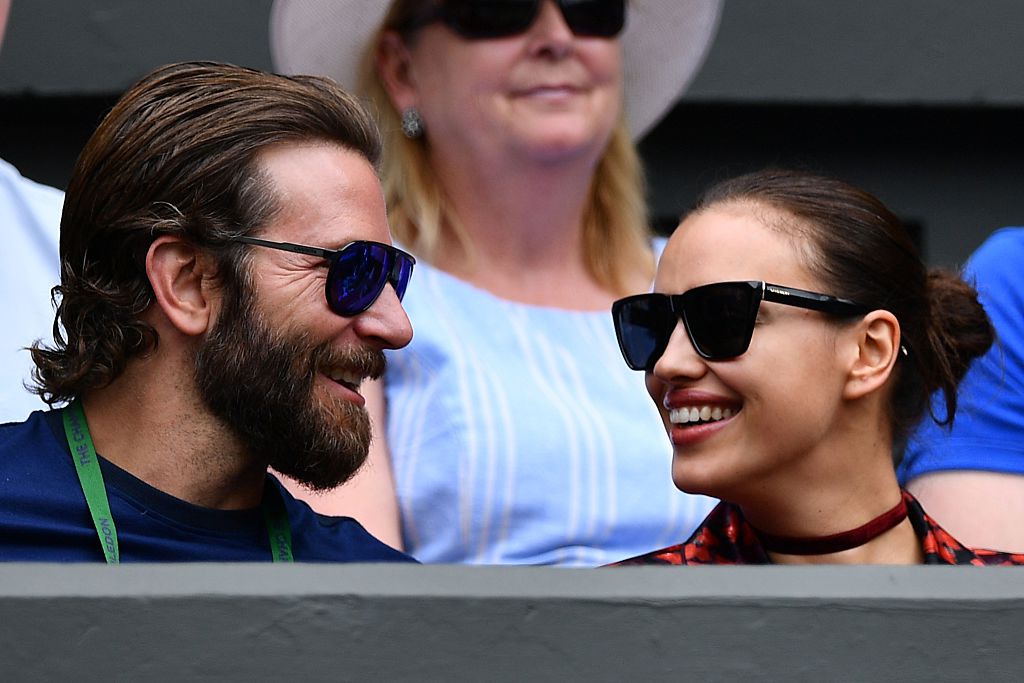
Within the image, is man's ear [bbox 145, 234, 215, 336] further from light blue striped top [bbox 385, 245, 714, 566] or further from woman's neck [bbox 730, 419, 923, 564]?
woman's neck [bbox 730, 419, 923, 564]

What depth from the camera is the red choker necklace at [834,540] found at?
2055 mm

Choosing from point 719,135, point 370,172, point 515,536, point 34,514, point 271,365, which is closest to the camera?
point 34,514

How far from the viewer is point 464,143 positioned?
2812 mm

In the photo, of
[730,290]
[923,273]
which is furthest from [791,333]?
[923,273]

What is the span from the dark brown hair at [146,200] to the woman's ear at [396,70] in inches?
29.8

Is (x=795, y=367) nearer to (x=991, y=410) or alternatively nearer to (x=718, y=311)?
(x=718, y=311)

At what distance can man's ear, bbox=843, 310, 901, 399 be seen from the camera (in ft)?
6.68

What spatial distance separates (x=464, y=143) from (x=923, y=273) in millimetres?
967

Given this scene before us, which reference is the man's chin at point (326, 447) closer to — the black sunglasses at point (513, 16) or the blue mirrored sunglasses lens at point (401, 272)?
the blue mirrored sunglasses lens at point (401, 272)

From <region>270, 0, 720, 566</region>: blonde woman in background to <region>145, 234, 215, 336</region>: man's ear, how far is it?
0.47 meters

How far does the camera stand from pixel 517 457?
8.14 feet

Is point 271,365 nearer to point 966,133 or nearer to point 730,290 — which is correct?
point 730,290

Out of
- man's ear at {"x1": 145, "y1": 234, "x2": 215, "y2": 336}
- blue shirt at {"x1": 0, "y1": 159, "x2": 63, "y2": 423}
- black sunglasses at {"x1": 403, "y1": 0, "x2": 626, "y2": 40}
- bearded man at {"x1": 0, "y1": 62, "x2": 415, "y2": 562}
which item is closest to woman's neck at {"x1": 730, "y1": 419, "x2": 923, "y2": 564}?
bearded man at {"x1": 0, "y1": 62, "x2": 415, "y2": 562}

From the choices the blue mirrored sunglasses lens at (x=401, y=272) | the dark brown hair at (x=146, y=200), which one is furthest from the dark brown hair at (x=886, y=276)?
the dark brown hair at (x=146, y=200)
